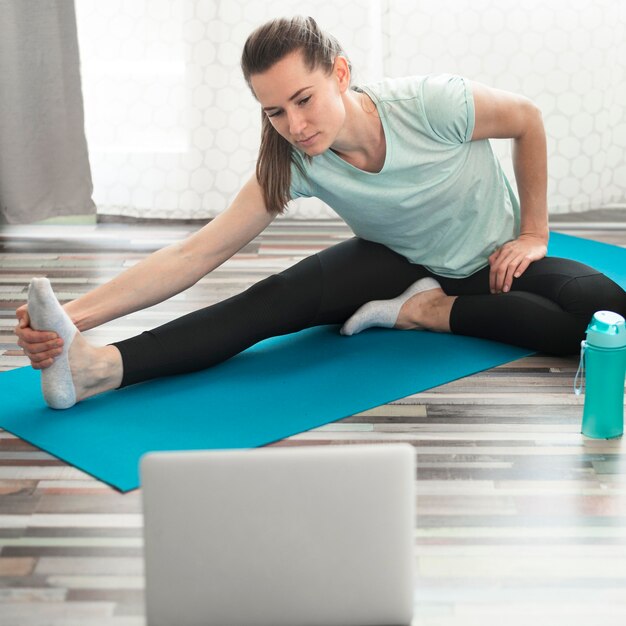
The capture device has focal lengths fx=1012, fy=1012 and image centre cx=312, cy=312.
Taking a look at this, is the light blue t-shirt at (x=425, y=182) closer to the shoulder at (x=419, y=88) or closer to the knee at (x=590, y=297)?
the shoulder at (x=419, y=88)

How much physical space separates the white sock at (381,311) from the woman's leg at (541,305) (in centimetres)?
Result: 7

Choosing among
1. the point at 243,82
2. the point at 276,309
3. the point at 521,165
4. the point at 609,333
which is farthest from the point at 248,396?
the point at 243,82

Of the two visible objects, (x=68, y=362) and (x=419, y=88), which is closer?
(x=68, y=362)

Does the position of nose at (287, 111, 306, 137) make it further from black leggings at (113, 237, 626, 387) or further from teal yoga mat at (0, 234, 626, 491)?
teal yoga mat at (0, 234, 626, 491)

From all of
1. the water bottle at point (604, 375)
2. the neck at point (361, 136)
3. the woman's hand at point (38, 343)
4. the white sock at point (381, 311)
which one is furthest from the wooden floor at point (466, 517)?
the neck at point (361, 136)

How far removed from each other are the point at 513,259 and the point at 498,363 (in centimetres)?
22

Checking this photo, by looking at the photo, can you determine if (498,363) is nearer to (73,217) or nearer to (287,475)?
(287,475)

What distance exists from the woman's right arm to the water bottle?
0.69m

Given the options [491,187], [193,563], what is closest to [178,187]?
[491,187]

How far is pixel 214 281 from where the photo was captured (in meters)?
2.63

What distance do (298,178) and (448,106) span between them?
1.07 feet

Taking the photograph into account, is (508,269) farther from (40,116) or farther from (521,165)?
(40,116)

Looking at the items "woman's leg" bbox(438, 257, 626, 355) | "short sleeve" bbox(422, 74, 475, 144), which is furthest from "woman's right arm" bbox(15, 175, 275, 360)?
"woman's leg" bbox(438, 257, 626, 355)

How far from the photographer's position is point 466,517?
1469 millimetres
